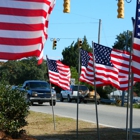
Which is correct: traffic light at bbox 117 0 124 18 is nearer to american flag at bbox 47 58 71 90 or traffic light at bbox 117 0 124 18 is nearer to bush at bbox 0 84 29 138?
american flag at bbox 47 58 71 90

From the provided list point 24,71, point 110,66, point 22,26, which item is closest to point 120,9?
point 110,66

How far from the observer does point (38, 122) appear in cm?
1931

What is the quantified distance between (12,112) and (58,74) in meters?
5.40

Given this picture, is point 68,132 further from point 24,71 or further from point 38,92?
point 24,71

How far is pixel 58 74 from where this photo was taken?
57.7 feet

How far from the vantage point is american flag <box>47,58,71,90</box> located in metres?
17.6

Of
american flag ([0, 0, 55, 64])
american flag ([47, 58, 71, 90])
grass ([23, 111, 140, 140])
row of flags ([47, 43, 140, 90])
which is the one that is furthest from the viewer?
american flag ([47, 58, 71, 90])

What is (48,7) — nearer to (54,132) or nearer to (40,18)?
(40,18)

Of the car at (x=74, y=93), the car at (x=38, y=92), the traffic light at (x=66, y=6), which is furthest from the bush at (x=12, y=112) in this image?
the car at (x=74, y=93)

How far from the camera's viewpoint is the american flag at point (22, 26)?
Answer: 7824mm

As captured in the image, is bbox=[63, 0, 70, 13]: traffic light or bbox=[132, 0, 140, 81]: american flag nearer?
bbox=[132, 0, 140, 81]: american flag

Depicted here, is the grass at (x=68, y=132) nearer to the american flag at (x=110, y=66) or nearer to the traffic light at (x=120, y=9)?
the american flag at (x=110, y=66)

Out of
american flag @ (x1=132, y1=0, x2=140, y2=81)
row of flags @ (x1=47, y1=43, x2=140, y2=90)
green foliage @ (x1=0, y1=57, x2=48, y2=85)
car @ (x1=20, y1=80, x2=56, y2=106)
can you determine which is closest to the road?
car @ (x1=20, y1=80, x2=56, y2=106)

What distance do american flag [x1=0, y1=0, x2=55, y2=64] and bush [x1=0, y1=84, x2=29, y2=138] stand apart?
4517mm
